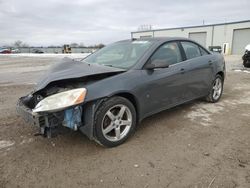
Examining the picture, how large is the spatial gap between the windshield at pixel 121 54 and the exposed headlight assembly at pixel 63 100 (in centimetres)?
101

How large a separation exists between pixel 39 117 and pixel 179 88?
2.48m

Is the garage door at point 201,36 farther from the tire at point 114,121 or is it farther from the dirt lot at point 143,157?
the tire at point 114,121

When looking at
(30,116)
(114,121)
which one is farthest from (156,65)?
(30,116)

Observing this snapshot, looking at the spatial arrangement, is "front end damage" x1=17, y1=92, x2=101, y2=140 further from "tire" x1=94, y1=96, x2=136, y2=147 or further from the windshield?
the windshield

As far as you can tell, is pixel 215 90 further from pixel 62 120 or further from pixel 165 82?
pixel 62 120

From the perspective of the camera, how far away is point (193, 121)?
4.27 meters

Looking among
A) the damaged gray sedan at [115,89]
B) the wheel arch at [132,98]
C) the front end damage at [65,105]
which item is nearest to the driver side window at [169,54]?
the damaged gray sedan at [115,89]

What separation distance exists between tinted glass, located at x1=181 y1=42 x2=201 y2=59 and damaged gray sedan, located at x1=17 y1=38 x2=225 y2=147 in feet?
0.09

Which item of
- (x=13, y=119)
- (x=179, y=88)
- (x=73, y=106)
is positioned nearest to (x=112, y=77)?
(x=73, y=106)

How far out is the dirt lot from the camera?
8.41 ft

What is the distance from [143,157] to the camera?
302 cm

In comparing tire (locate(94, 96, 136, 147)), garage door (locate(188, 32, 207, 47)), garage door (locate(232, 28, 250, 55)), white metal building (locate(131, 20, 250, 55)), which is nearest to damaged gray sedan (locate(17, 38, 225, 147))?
tire (locate(94, 96, 136, 147))

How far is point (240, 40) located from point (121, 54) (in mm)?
33597

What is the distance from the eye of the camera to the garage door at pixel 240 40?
105 ft
